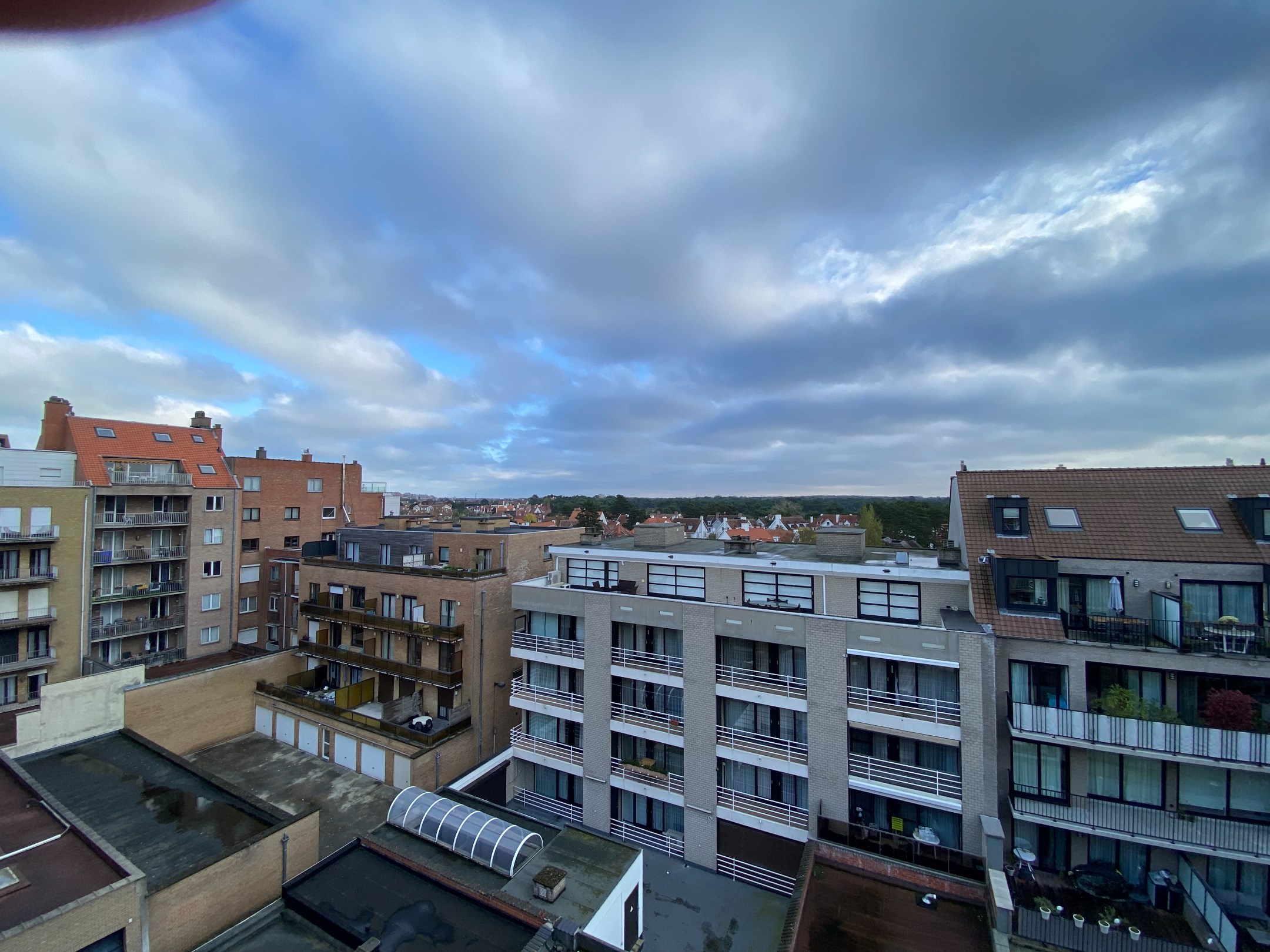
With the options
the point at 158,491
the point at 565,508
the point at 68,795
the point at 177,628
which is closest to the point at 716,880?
the point at 68,795

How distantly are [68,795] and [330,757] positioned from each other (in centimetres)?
1064

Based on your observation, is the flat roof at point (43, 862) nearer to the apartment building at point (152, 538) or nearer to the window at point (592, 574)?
the window at point (592, 574)

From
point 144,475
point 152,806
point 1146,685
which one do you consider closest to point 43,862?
point 152,806

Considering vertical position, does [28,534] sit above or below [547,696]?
above

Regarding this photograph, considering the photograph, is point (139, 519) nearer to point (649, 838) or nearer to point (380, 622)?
point (380, 622)

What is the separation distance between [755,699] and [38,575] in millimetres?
40733

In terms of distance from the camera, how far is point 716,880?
20.7 meters

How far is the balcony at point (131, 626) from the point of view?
3369 centimetres

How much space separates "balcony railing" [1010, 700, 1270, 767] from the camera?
51.3 ft

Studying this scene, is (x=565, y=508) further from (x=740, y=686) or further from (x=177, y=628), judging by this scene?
(x=740, y=686)

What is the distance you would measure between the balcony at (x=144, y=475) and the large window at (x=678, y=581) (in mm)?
35404

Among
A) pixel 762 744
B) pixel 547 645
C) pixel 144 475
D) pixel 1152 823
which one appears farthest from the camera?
pixel 144 475

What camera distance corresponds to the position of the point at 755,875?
2064 centimetres

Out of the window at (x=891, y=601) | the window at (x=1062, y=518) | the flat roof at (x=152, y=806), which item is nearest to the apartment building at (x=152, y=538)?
the flat roof at (x=152, y=806)
